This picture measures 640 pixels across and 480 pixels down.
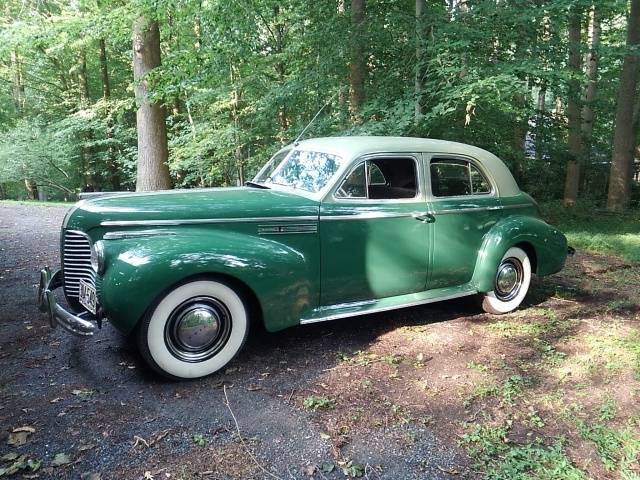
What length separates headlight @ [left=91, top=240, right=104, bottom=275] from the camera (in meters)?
3.10

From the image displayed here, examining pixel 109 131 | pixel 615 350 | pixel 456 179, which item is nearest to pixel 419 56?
pixel 456 179

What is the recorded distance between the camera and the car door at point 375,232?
3.83 meters

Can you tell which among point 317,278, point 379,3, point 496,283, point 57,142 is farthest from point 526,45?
point 57,142

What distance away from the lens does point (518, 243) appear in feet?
15.9

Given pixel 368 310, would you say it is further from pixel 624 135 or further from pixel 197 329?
pixel 624 135

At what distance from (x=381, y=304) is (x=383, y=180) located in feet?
3.84

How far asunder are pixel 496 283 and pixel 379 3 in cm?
655

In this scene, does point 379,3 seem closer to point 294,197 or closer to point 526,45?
point 526,45

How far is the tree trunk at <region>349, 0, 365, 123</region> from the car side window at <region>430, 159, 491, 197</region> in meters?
3.78

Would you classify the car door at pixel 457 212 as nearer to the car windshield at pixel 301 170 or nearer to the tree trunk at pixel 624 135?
the car windshield at pixel 301 170

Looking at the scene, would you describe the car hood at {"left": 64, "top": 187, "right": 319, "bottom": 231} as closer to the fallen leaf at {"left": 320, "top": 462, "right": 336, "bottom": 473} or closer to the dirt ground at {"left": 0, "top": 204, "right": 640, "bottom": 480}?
the dirt ground at {"left": 0, "top": 204, "right": 640, "bottom": 480}

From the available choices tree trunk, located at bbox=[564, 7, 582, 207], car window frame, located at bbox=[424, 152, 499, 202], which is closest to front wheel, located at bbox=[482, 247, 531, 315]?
car window frame, located at bbox=[424, 152, 499, 202]

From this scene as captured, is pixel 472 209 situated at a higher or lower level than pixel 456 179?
lower

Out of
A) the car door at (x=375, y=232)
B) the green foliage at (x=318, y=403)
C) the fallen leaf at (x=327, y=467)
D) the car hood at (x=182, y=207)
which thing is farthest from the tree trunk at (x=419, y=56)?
the fallen leaf at (x=327, y=467)
